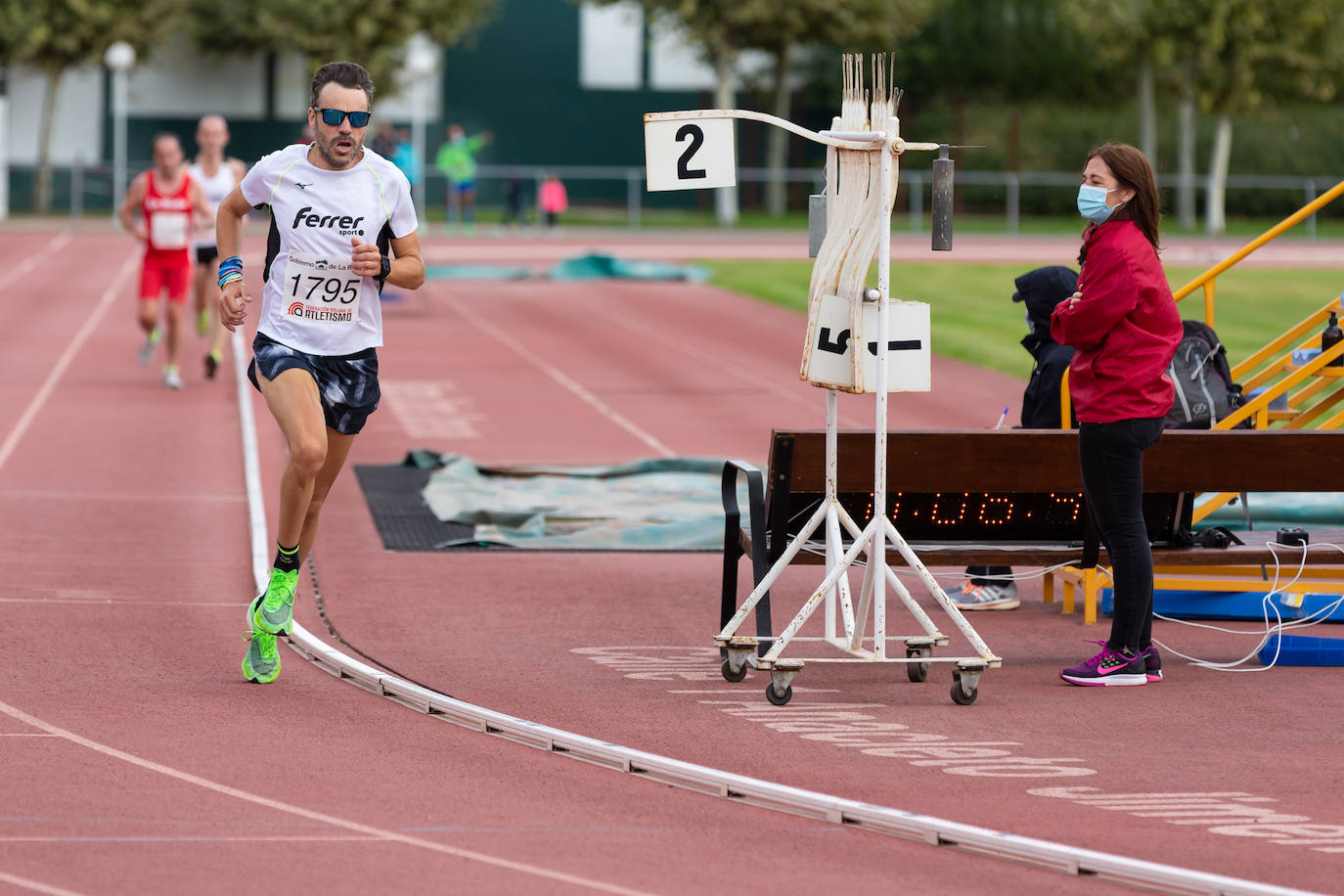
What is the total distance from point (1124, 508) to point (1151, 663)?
2.22 ft

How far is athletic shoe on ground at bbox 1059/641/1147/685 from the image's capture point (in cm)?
768

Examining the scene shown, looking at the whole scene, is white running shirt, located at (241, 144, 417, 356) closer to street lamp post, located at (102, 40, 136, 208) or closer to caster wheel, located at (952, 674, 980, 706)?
caster wheel, located at (952, 674, 980, 706)

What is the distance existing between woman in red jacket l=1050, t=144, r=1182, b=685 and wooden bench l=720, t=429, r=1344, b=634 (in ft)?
1.99

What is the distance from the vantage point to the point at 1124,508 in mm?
7578

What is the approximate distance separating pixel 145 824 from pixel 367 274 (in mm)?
2494

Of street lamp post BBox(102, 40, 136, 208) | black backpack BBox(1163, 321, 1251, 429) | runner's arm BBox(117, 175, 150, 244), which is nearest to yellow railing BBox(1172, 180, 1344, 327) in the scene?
black backpack BBox(1163, 321, 1251, 429)

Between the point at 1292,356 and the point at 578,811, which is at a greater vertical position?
the point at 1292,356

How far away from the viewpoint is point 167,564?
10.0 metres

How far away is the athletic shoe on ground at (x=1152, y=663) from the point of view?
7.80 meters

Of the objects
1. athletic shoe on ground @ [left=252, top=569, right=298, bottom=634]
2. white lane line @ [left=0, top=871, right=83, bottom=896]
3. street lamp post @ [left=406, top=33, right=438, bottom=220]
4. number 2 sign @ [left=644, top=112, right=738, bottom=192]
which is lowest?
white lane line @ [left=0, top=871, right=83, bottom=896]

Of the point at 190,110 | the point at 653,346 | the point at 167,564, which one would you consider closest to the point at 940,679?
the point at 167,564

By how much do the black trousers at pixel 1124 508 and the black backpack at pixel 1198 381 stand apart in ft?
4.77

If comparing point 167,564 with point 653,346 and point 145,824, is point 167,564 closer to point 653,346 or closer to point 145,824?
point 145,824

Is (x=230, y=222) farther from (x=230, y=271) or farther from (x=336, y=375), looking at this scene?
(x=336, y=375)
